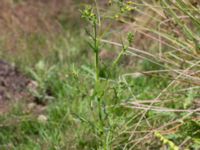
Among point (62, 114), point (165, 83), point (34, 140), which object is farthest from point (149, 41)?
point (34, 140)

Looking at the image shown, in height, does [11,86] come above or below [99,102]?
below

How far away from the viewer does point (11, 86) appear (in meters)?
4.18

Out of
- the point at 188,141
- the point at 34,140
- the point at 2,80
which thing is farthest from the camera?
the point at 2,80

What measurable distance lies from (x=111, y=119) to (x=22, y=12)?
3122 millimetres

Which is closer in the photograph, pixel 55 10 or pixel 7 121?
pixel 7 121

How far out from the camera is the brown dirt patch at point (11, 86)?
13.0ft

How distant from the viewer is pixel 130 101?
316cm

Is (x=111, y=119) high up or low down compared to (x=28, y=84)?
up

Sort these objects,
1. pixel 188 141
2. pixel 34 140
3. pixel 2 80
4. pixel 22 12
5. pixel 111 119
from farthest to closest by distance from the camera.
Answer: pixel 22 12 < pixel 2 80 < pixel 34 140 < pixel 188 141 < pixel 111 119

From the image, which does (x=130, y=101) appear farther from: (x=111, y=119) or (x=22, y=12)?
(x=22, y=12)

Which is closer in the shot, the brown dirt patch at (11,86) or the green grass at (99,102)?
the green grass at (99,102)

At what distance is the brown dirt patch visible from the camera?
397 centimetres

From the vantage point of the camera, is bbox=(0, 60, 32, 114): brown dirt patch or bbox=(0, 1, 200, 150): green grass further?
bbox=(0, 60, 32, 114): brown dirt patch

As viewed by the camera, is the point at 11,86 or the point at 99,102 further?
the point at 11,86
